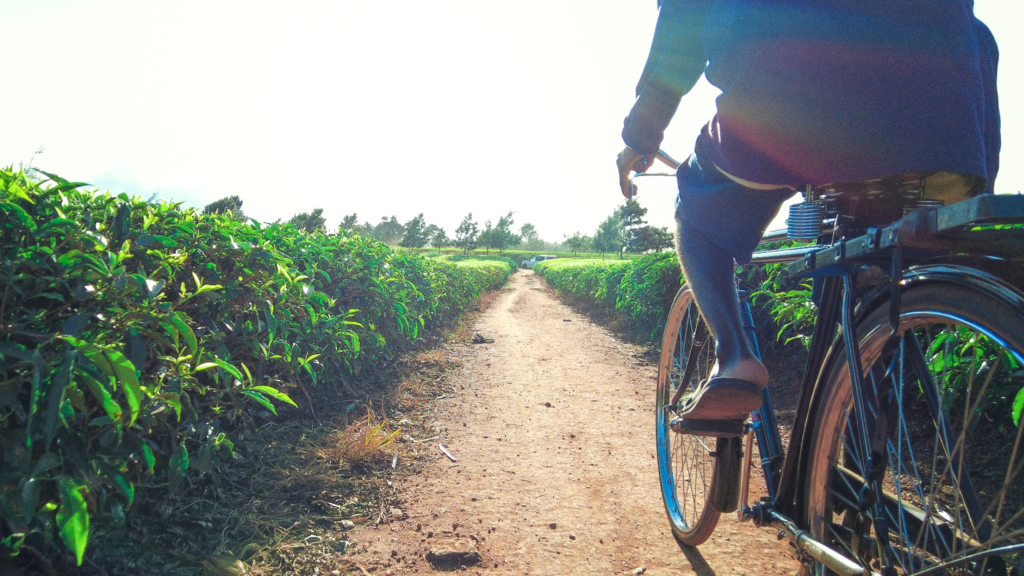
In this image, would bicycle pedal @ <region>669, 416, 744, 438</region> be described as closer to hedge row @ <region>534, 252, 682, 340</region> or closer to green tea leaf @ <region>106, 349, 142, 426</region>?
green tea leaf @ <region>106, 349, 142, 426</region>

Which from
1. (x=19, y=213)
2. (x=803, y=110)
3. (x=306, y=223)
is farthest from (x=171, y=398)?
Answer: (x=306, y=223)

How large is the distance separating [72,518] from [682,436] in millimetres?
2240

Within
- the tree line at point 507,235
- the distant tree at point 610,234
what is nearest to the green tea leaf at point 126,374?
the tree line at point 507,235

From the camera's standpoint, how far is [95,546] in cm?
168

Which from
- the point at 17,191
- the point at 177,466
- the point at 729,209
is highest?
the point at 729,209

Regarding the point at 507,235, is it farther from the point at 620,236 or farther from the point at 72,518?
the point at 72,518

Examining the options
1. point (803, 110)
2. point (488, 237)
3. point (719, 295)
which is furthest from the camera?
point (488, 237)

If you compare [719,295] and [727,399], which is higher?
[719,295]

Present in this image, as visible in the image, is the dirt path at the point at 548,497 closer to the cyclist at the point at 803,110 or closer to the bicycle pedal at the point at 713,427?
the bicycle pedal at the point at 713,427

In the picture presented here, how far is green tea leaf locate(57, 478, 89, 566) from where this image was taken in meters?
1.28

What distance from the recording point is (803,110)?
1.23 metres

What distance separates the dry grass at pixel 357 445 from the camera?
9.13ft

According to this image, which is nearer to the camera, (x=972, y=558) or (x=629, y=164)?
(x=972, y=558)

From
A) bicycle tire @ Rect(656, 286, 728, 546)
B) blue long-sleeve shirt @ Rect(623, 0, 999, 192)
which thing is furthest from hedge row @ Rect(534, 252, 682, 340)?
blue long-sleeve shirt @ Rect(623, 0, 999, 192)
